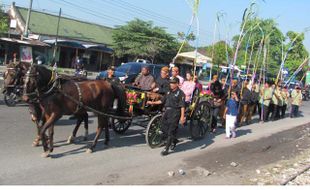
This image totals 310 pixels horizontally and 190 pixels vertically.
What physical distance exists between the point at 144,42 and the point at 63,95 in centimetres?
3312

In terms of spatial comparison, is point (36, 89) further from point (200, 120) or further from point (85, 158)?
point (200, 120)

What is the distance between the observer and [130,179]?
657cm

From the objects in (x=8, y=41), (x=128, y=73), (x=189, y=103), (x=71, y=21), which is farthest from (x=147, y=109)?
(x=71, y=21)

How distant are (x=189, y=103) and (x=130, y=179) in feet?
13.3

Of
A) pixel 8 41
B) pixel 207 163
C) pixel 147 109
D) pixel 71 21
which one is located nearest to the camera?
pixel 207 163

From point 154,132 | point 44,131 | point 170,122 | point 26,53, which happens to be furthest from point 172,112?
point 26,53

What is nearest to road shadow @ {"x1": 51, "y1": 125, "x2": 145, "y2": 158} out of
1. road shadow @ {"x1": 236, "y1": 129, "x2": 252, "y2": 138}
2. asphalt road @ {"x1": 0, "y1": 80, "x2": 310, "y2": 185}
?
asphalt road @ {"x1": 0, "y1": 80, "x2": 310, "y2": 185}

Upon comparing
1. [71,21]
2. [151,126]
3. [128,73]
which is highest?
[71,21]

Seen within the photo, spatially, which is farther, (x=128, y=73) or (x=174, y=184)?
(x=128, y=73)

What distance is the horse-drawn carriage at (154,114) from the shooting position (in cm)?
886

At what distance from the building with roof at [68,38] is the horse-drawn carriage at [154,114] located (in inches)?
1050

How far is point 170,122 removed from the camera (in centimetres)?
849
